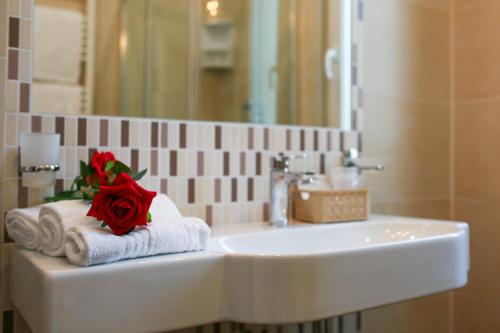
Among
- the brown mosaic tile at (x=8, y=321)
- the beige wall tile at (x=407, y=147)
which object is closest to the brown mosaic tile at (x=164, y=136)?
the brown mosaic tile at (x=8, y=321)

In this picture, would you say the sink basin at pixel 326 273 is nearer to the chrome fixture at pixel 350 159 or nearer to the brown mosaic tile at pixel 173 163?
the brown mosaic tile at pixel 173 163

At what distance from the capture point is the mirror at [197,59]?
107 cm

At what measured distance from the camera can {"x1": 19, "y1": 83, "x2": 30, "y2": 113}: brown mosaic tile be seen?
0.98m

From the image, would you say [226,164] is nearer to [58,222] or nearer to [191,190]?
[191,190]

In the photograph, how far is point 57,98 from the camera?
104cm

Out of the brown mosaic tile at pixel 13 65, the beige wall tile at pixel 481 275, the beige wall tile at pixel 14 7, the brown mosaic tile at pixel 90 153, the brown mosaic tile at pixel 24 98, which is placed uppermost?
the beige wall tile at pixel 14 7

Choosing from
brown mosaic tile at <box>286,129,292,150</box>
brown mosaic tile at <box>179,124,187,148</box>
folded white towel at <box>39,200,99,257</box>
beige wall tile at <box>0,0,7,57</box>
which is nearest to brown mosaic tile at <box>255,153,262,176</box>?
brown mosaic tile at <box>286,129,292,150</box>

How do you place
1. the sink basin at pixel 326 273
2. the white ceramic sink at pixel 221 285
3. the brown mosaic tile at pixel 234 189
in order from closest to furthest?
the white ceramic sink at pixel 221 285 < the sink basin at pixel 326 273 < the brown mosaic tile at pixel 234 189

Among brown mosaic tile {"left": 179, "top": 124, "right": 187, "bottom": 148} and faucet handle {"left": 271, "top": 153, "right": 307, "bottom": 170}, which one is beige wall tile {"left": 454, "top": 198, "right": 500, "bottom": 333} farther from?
brown mosaic tile {"left": 179, "top": 124, "right": 187, "bottom": 148}

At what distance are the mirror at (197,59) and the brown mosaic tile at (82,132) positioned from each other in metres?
0.03

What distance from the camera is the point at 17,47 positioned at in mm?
985

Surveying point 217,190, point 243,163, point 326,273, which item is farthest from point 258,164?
point 326,273

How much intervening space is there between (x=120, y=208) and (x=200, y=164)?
47 cm

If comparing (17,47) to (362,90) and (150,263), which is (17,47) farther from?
(362,90)
